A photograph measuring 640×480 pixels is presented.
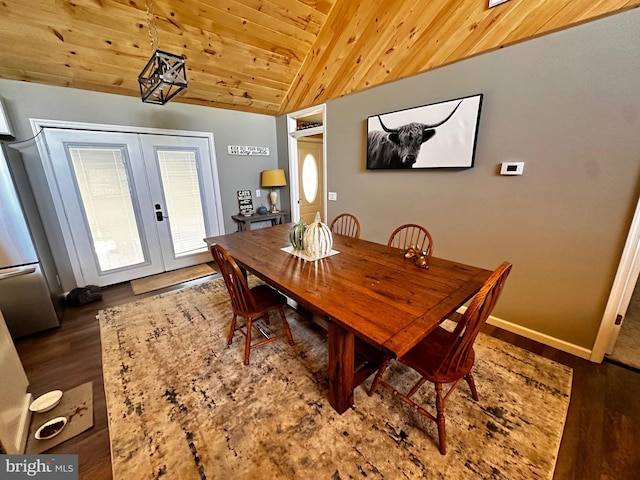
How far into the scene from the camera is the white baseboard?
185 centimetres

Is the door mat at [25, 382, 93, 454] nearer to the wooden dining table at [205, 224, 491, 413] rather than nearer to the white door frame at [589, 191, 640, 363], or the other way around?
the wooden dining table at [205, 224, 491, 413]

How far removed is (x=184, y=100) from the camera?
129 inches

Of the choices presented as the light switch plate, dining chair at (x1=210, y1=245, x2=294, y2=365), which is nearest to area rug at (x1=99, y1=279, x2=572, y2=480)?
dining chair at (x1=210, y1=245, x2=294, y2=365)

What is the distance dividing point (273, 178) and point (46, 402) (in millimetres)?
3333

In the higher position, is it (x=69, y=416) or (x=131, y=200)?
(x=131, y=200)

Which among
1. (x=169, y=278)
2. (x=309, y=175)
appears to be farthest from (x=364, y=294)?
(x=309, y=175)

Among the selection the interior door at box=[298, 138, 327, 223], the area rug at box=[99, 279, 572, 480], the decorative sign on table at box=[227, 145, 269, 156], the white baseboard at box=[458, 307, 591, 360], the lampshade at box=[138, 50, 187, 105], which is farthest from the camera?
the interior door at box=[298, 138, 327, 223]

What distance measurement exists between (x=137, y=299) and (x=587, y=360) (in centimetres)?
418

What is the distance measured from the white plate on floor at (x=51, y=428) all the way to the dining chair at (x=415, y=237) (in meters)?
2.39

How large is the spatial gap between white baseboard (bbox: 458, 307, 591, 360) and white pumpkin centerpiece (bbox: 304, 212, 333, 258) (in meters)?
1.75

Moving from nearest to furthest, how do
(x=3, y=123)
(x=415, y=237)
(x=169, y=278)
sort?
(x=3, y=123) < (x=415, y=237) < (x=169, y=278)

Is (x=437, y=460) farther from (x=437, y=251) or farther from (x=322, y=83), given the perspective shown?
(x=322, y=83)

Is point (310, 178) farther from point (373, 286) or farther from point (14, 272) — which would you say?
point (14, 272)

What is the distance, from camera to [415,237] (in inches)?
103
